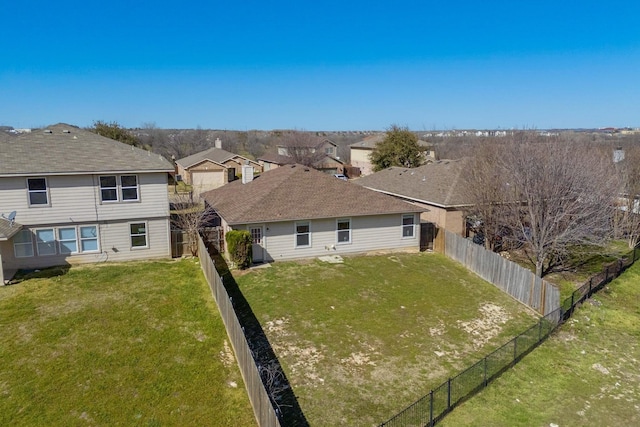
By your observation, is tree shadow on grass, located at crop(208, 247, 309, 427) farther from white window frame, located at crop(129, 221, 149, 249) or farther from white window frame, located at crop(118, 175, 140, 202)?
white window frame, located at crop(118, 175, 140, 202)

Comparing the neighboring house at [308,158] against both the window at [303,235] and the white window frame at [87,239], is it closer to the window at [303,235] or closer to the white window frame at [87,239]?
the window at [303,235]

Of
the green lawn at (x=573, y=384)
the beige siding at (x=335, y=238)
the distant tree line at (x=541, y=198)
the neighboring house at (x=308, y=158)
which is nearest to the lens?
the green lawn at (x=573, y=384)

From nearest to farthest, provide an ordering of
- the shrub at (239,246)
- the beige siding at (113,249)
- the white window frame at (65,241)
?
1. the beige siding at (113,249)
2. the shrub at (239,246)
3. the white window frame at (65,241)

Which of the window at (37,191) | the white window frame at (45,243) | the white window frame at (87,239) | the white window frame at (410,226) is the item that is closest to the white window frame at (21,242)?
the white window frame at (45,243)

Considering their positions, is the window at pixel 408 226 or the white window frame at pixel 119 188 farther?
the window at pixel 408 226

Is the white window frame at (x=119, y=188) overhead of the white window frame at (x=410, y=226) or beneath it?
overhead

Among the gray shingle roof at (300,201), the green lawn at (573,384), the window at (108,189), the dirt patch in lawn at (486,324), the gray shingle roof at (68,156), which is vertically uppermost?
the gray shingle roof at (68,156)

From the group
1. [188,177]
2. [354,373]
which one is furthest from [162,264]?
[188,177]
